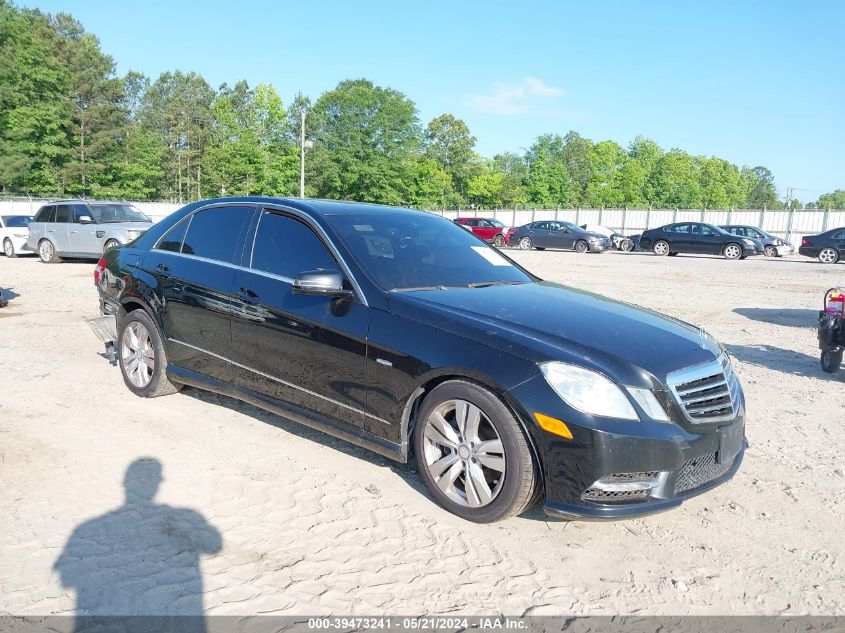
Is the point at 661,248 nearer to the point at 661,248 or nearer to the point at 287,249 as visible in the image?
the point at 661,248

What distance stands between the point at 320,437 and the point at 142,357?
1968mm

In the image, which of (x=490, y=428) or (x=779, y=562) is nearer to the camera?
(x=779, y=562)

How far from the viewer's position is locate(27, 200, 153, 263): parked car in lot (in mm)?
17484

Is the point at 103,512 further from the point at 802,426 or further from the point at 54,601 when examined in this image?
the point at 802,426

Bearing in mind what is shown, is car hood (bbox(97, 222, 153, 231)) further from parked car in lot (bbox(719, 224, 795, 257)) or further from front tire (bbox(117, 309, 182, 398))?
parked car in lot (bbox(719, 224, 795, 257))

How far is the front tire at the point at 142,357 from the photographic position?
18.3 ft

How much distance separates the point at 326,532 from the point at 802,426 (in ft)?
13.0

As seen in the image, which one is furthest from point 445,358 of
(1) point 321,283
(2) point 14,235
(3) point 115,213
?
(2) point 14,235

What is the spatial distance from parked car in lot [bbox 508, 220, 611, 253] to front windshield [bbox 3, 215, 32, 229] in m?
20.6

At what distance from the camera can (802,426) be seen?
5.31 m

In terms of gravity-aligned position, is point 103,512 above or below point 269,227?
below

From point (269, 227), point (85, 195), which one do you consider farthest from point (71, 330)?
point (85, 195)

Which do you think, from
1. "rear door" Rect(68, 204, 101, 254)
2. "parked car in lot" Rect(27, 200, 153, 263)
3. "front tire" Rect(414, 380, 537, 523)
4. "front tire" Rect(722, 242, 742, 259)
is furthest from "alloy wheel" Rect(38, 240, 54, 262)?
"front tire" Rect(722, 242, 742, 259)

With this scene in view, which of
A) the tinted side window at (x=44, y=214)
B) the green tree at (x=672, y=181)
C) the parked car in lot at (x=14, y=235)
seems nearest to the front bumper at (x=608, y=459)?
the tinted side window at (x=44, y=214)
